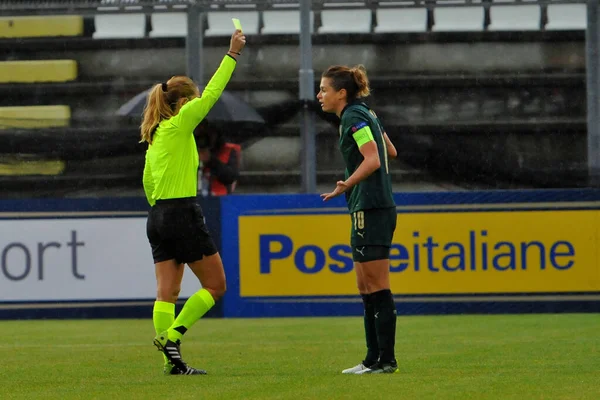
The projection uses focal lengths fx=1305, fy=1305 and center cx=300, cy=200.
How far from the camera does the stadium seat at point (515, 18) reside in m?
13.8

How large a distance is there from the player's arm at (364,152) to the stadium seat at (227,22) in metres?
6.77

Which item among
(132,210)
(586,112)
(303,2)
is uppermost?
(303,2)

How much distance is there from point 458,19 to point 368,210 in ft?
24.6

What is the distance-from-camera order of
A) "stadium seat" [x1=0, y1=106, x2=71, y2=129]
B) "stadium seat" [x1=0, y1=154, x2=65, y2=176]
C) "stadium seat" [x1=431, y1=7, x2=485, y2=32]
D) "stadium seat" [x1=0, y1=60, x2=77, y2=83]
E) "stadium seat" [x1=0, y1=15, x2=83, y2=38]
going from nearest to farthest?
1. "stadium seat" [x1=0, y1=154, x2=65, y2=176]
2. "stadium seat" [x1=0, y1=106, x2=71, y2=129]
3. "stadium seat" [x1=431, y1=7, x2=485, y2=32]
4. "stadium seat" [x1=0, y1=60, x2=77, y2=83]
5. "stadium seat" [x1=0, y1=15, x2=83, y2=38]

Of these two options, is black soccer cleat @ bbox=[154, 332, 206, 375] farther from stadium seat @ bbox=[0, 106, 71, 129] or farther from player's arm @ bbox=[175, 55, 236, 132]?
stadium seat @ bbox=[0, 106, 71, 129]

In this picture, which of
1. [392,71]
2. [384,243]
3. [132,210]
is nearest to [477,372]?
[384,243]

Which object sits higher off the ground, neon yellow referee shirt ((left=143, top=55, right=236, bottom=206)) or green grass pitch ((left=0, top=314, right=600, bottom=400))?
neon yellow referee shirt ((left=143, top=55, right=236, bottom=206))

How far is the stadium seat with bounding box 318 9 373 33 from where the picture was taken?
1492 centimetres

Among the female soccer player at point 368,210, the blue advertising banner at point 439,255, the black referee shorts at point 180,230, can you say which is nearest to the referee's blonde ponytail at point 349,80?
the female soccer player at point 368,210

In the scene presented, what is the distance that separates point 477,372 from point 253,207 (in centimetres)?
587

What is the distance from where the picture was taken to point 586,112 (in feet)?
42.3

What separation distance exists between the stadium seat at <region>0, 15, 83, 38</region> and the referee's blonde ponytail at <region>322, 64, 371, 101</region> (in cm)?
742

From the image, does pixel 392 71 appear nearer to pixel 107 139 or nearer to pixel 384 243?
pixel 107 139

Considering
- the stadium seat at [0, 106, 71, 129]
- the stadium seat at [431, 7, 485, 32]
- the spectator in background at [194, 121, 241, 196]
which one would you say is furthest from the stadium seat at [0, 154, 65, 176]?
the stadium seat at [431, 7, 485, 32]
